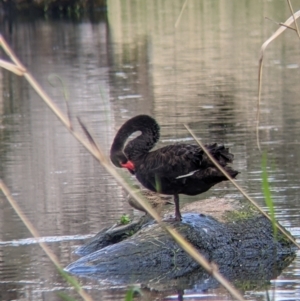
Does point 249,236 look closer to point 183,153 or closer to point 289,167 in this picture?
point 183,153

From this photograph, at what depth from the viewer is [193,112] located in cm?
1862

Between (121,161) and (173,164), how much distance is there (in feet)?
1.42

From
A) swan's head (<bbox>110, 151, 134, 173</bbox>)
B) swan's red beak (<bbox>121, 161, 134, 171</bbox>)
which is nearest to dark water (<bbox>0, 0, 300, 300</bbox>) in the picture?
swan's head (<bbox>110, 151, 134, 173</bbox>)

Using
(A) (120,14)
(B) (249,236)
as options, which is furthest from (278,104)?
(A) (120,14)

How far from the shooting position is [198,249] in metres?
8.39

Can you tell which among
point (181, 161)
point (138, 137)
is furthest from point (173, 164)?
point (138, 137)

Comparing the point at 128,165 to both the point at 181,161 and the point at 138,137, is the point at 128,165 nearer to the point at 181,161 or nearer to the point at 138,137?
the point at 181,161

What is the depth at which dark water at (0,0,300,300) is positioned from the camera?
886 cm

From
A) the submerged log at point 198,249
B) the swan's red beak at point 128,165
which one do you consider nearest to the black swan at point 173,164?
the swan's red beak at point 128,165

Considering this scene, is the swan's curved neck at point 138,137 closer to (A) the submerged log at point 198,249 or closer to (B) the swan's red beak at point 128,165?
(B) the swan's red beak at point 128,165

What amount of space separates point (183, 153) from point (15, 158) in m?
7.06

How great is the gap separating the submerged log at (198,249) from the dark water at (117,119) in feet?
0.99

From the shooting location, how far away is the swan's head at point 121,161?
7.76 meters

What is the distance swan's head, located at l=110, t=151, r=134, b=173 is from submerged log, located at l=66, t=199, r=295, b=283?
76 centimetres
